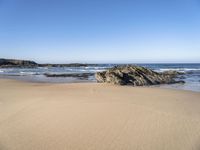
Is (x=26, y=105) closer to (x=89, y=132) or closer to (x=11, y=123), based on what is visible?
(x=11, y=123)

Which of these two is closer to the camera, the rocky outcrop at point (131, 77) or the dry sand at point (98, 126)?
the dry sand at point (98, 126)

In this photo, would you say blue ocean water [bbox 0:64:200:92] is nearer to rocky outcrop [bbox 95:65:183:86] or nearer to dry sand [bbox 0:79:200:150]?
rocky outcrop [bbox 95:65:183:86]

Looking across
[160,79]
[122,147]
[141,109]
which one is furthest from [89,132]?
[160,79]

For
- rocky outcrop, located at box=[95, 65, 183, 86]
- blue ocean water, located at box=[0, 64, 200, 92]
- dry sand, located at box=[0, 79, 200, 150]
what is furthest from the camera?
rocky outcrop, located at box=[95, 65, 183, 86]

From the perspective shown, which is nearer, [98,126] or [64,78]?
[98,126]

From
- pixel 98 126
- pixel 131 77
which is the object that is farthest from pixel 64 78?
pixel 98 126

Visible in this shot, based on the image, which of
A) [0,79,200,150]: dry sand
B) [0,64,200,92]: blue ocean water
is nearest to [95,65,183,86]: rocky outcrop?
[0,64,200,92]: blue ocean water

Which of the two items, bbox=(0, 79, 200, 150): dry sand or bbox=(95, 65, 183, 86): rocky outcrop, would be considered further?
bbox=(95, 65, 183, 86): rocky outcrop

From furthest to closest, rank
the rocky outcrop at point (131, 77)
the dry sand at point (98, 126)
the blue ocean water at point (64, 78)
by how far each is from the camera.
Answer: the rocky outcrop at point (131, 77) → the blue ocean water at point (64, 78) → the dry sand at point (98, 126)

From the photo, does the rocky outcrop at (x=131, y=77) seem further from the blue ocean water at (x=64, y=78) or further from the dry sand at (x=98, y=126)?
the dry sand at (x=98, y=126)

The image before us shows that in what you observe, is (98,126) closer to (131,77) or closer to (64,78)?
(131,77)

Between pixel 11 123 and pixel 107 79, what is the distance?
39.5ft

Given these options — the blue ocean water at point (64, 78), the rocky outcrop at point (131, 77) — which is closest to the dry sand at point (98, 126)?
the blue ocean water at point (64, 78)

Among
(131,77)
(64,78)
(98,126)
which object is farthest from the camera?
(64,78)
